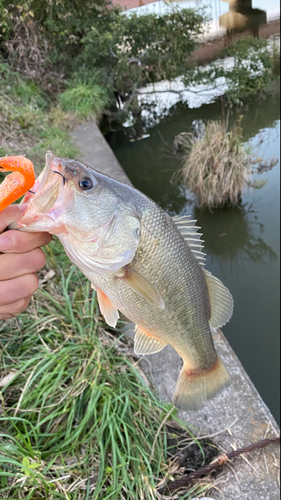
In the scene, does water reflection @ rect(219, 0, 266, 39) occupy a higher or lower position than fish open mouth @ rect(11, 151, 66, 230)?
higher

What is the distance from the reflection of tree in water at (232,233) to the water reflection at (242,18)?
342 inches

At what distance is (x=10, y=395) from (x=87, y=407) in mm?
515

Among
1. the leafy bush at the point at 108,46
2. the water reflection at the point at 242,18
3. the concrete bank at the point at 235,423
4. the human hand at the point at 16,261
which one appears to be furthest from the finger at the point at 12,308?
the water reflection at the point at 242,18

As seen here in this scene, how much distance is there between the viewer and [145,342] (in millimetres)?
1364

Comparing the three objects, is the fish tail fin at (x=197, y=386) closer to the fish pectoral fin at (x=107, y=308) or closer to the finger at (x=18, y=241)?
the fish pectoral fin at (x=107, y=308)

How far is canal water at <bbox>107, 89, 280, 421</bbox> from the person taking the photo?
396 cm

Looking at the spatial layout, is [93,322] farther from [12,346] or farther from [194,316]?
[194,316]

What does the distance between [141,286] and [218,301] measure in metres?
0.47

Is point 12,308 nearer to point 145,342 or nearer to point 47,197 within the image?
point 47,197

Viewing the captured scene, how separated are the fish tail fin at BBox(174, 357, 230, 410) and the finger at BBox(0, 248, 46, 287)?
883 mm

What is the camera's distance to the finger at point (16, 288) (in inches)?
42.4

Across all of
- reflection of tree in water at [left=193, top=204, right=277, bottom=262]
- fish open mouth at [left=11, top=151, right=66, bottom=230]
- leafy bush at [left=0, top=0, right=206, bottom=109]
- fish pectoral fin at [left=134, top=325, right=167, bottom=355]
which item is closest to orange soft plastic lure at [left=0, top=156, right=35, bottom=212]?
fish open mouth at [left=11, top=151, right=66, bottom=230]

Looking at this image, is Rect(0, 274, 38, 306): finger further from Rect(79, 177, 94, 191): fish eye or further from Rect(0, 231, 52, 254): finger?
Rect(79, 177, 94, 191): fish eye

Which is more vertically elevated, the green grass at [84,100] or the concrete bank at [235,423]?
the green grass at [84,100]
